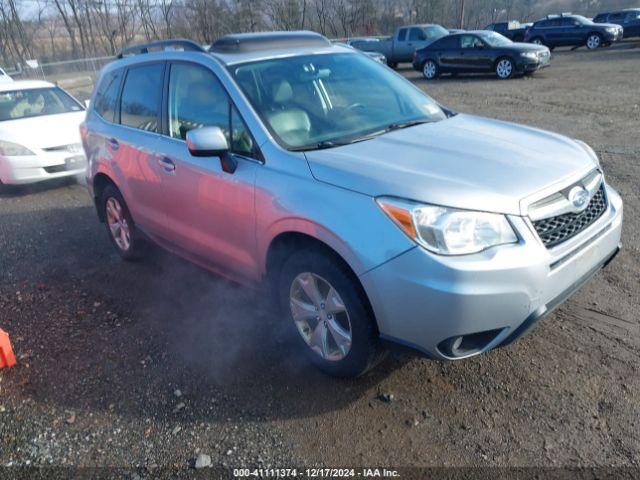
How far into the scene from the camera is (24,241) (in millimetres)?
6023

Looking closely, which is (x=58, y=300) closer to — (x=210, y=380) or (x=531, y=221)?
(x=210, y=380)

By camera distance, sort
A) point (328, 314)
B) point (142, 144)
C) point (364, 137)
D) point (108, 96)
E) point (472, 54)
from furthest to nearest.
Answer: point (472, 54) → point (108, 96) → point (142, 144) → point (364, 137) → point (328, 314)

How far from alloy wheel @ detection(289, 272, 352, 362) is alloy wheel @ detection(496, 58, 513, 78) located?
16.7 m

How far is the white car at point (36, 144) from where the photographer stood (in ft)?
25.0

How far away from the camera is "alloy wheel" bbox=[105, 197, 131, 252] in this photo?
5.00 meters

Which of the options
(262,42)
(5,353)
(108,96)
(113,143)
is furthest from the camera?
(108,96)

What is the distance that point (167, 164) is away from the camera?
395cm

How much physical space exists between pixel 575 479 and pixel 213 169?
2.66 meters

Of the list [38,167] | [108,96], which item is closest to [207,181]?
[108,96]

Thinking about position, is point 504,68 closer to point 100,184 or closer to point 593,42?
point 593,42

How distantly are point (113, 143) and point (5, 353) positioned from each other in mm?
1972

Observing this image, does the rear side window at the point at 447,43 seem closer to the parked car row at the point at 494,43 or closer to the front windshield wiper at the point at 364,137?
the parked car row at the point at 494,43

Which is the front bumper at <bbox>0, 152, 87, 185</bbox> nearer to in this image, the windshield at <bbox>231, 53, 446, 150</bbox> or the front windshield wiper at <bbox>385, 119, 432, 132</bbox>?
the windshield at <bbox>231, 53, 446, 150</bbox>

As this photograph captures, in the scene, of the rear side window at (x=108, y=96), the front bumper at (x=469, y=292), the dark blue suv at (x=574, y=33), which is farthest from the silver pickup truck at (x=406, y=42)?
the front bumper at (x=469, y=292)
